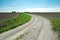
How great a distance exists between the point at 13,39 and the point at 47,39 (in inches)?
136

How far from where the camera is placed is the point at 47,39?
1495 cm

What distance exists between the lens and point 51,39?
15117mm

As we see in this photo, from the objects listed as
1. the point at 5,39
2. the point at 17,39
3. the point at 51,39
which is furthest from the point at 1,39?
the point at 51,39

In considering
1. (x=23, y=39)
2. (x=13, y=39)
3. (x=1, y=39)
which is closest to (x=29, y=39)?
(x=23, y=39)

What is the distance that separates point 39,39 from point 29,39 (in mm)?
1010

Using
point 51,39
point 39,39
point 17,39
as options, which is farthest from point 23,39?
point 51,39

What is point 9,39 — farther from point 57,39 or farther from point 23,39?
point 57,39

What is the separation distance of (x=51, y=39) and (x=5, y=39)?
4.67 metres

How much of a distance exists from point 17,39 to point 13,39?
42cm

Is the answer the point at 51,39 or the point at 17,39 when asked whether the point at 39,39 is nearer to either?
the point at 51,39

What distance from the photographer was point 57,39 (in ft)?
50.1

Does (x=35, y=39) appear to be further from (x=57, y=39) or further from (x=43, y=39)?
(x=57, y=39)

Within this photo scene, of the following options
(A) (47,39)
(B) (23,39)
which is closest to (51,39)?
(A) (47,39)

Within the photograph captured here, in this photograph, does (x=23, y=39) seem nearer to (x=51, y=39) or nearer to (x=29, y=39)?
(x=29, y=39)
